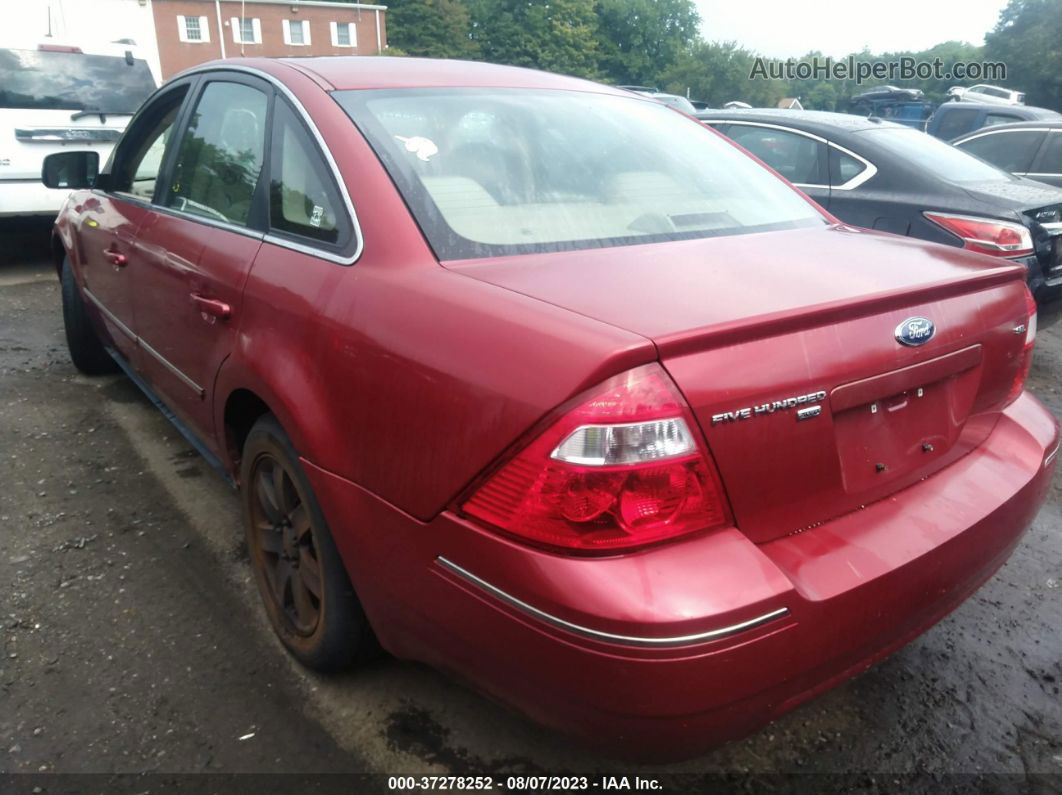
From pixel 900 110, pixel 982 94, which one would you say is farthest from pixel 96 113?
pixel 900 110

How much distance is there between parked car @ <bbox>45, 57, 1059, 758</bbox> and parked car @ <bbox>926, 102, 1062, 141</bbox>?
11671mm

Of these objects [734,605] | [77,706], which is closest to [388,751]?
[77,706]

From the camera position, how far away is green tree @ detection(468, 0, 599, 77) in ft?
216

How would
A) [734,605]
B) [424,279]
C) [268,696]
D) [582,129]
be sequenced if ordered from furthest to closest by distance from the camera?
[582,129]
[268,696]
[424,279]
[734,605]

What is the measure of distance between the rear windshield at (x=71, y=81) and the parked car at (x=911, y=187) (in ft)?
18.5

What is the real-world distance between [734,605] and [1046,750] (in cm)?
133

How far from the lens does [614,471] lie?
4.90 feet

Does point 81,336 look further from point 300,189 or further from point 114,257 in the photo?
point 300,189

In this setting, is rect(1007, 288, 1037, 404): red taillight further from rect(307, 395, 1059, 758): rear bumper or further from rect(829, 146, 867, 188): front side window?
rect(829, 146, 867, 188): front side window

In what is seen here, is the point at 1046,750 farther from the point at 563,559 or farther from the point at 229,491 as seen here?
the point at 229,491

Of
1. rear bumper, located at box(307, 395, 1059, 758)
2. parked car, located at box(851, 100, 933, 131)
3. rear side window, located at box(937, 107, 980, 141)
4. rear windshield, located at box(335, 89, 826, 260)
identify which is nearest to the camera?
rear bumper, located at box(307, 395, 1059, 758)

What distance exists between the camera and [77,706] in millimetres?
2279

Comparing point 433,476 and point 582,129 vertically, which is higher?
point 582,129

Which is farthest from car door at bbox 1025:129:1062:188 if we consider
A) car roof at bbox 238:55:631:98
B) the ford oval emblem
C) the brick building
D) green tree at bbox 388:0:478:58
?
green tree at bbox 388:0:478:58
